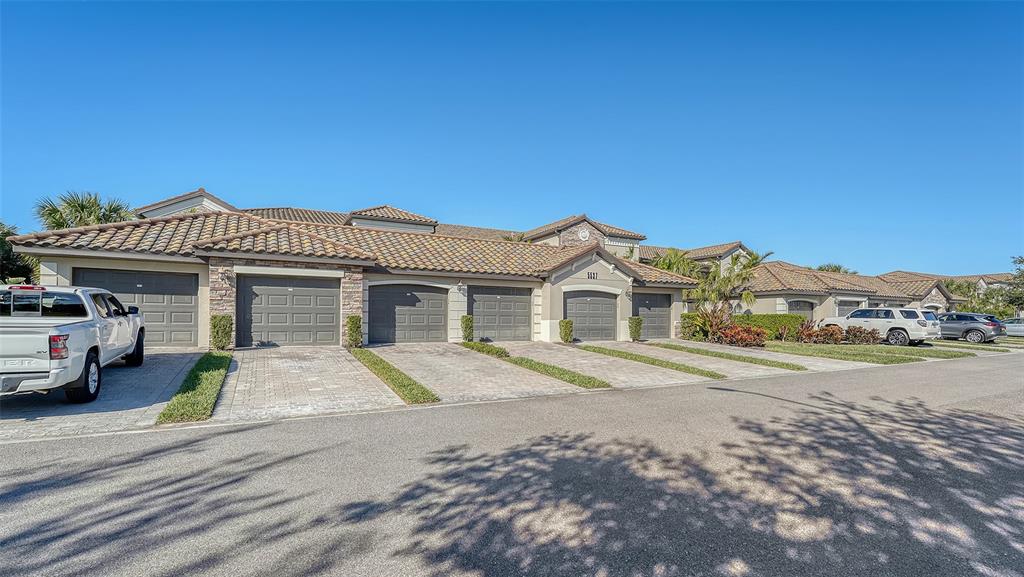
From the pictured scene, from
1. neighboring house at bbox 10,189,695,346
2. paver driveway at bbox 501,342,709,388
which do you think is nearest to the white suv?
neighboring house at bbox 10,189,695,346

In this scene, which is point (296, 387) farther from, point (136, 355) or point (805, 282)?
point (805, 282)

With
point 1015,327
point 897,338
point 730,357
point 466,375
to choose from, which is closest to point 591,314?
point 730,357

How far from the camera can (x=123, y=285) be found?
1409cm

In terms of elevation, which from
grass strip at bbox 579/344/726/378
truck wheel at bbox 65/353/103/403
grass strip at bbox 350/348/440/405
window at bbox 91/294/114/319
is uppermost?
window at bbox 91/294/114/319

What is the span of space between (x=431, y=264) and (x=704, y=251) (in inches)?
1096

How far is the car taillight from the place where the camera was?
670cm

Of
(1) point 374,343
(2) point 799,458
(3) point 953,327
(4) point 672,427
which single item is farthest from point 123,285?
(3) point 953,327

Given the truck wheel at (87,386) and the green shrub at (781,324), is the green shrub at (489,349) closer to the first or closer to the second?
the truck wheel at (87,386)

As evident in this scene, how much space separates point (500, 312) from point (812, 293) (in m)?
21.2

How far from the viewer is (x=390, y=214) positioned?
3216 centimetres

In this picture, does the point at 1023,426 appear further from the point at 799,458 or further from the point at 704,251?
the point at 704,251

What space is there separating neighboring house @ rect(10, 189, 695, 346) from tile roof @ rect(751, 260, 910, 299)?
1000 cm

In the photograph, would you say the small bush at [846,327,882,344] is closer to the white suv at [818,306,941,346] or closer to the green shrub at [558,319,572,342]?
the white suv at [818,306,941,346]

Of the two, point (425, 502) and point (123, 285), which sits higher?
point (123, 285)
